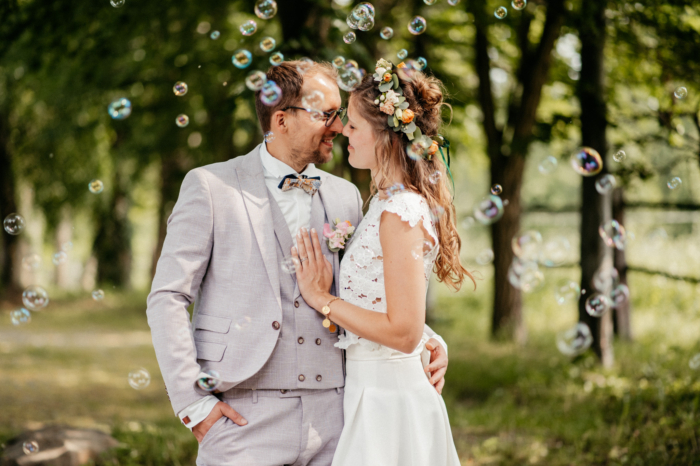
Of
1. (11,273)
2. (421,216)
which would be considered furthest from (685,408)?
(11,273)

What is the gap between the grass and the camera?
4.89 m

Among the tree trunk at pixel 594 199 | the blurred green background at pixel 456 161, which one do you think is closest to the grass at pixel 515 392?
the blurred green background at pixel 456 161

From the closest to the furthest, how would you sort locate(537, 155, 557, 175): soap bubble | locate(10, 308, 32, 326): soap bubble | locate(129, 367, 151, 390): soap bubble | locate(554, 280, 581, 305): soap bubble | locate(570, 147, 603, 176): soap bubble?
locate(129, 367, 151, 390): soap bubble < locate(10, 308, 32, 326): soap bubble < locate(554, 280, 581, 305): soap bubble < locate(537, 155, 557, 175): soap bubble < locate(570, 147, 603, 176): soap bubble

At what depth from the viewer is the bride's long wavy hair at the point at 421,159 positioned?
252cm

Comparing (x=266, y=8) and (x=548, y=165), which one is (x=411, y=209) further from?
(x=548, y=165)

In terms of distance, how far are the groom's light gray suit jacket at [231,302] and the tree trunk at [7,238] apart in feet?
44.0

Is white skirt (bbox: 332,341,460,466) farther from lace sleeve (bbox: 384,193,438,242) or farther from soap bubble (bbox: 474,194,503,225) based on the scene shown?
soap bubble (bbox: 474,194,503,225)

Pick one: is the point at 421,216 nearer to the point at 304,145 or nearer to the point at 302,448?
the point at 304,145

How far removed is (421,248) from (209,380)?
3.12 ft

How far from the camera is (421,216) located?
95.5 inches

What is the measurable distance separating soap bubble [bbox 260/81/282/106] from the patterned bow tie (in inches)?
13.7

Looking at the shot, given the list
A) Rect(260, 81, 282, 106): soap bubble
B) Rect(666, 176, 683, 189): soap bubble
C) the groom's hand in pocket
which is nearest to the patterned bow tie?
Rect(260, 81, 282, 106): soap bubble

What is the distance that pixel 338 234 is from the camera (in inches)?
103

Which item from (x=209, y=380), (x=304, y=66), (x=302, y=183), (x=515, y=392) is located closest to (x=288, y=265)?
(x=302, y=183)
